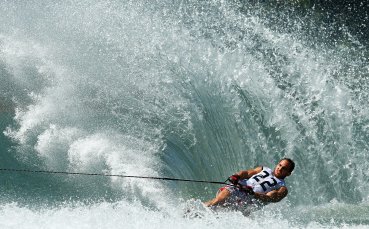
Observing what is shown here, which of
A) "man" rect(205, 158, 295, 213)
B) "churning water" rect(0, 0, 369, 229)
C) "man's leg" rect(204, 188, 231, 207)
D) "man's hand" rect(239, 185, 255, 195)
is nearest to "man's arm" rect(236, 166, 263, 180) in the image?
"man" rect(205, 158, 295, 213)

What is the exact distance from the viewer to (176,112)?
9266 millimetres

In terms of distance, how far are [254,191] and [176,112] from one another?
8.30ft

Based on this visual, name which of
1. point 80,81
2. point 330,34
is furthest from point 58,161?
point 330,34

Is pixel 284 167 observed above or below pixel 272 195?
above

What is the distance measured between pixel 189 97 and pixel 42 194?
2881 mm

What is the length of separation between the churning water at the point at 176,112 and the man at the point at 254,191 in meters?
0.25

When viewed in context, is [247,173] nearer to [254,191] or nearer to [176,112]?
[254,191]

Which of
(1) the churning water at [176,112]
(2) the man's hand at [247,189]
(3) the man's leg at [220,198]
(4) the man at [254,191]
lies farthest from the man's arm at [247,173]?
(1) the churning water at [176,112]

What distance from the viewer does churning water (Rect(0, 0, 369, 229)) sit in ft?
27.5

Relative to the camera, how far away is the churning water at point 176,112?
8.38 metres

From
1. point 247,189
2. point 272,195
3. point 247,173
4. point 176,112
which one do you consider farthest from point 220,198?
point 176,112

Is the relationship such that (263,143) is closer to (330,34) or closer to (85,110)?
(85,110)

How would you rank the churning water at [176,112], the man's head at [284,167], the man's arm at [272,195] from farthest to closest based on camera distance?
the churning water at [176,112], the man's head at [284,167], the man's arm at [272,195]

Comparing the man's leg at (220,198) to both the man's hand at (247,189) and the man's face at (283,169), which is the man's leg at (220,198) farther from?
the man's face at (283,169)
